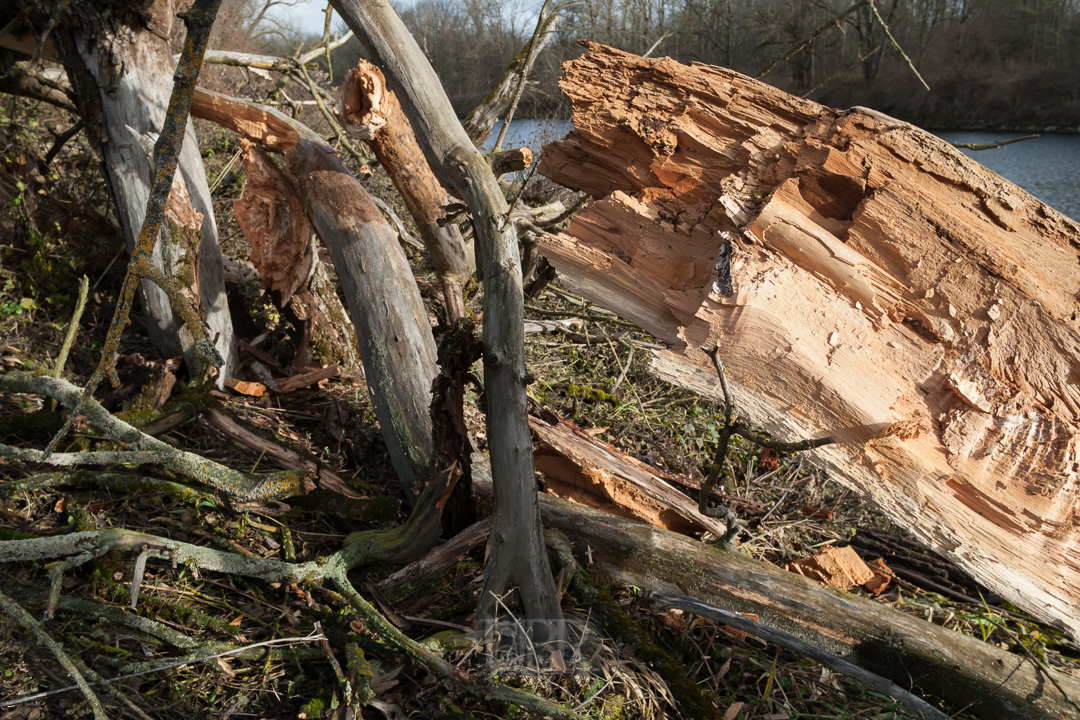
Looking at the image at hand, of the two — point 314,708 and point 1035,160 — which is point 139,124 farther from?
point 1035,160

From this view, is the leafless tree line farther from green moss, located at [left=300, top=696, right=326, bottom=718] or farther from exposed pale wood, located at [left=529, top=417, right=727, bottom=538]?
green moss, located at [left=300, top=696, right=326, bottom=718]

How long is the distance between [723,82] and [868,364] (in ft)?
3.70

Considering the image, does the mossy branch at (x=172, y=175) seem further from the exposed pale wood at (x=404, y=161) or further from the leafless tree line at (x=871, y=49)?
the leafless tree line at (x=871, y=49)

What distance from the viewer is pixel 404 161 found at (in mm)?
3342

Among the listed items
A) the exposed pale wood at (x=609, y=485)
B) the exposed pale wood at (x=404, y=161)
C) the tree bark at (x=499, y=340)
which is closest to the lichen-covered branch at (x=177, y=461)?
the tree bark at (x=499, y=340)

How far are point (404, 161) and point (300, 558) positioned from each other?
2.21 meters

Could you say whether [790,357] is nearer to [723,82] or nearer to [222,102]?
[723,82]

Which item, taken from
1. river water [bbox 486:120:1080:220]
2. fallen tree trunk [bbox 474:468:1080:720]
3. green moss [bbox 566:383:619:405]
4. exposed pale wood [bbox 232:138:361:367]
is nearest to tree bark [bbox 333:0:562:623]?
fallen tree trunk [bbox 474:468:1080:720]

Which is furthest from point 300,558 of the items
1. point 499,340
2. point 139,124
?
point 139,124

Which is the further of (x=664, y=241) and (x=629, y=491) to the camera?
(x=629, y=491)

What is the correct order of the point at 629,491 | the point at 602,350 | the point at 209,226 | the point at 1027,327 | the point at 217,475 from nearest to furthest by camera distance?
the point at 1027,327, the point at 217,475, the point at 629,491, the point at 209,226, the point at 602,350

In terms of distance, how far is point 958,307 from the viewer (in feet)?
5.85

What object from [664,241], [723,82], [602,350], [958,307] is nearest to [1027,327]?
[958,307]

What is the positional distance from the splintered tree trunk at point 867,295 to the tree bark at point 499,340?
399mm
